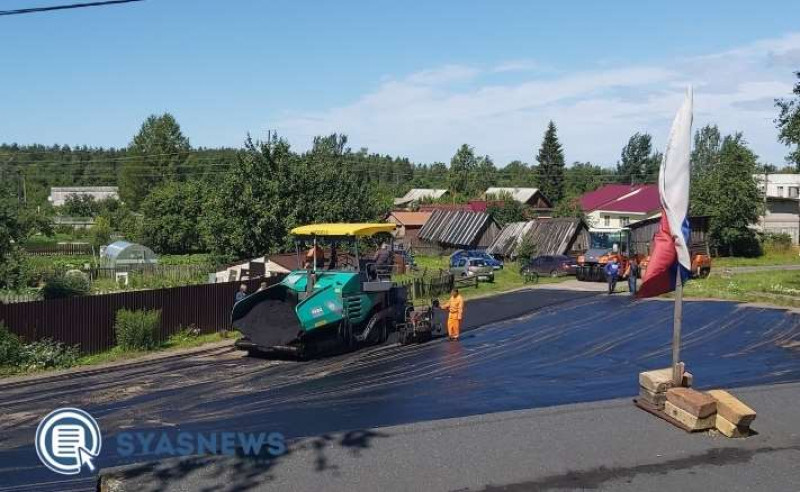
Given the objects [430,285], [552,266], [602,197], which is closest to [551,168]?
[602,197]

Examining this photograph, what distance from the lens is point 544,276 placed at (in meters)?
39.1

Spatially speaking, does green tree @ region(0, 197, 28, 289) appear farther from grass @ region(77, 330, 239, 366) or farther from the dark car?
the dark car

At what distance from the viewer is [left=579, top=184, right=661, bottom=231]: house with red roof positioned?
6527 centimetres

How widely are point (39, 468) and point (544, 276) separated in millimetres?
31640

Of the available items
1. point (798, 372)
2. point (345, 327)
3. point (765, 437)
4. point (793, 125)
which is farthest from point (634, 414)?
point (793, 125)

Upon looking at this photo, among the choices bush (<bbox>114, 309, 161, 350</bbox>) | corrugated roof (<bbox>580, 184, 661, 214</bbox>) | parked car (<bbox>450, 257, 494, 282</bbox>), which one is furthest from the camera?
corrugated roof (<bbox>580, 184, 661, 214</bbox>)

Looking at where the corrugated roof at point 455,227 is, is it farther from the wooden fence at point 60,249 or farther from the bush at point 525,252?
the wooden fence at point 60,249

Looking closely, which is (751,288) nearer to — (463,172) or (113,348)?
(113,348)

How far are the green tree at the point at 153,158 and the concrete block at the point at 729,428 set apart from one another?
108 meters

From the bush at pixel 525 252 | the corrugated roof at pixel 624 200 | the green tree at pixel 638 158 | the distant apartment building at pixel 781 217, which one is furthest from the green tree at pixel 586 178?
the bush at pixel 525 252

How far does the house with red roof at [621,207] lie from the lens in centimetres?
6527

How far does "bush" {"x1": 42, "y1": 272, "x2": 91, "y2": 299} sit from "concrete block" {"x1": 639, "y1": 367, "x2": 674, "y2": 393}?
22.3 metres

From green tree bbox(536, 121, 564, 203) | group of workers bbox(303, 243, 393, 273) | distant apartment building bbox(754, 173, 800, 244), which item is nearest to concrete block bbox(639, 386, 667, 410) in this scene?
group of workers bbox(303, 243, 393, 273)

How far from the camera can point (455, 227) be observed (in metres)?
56.4
